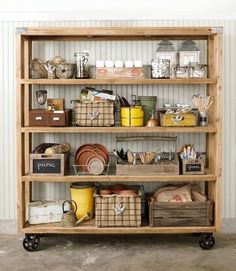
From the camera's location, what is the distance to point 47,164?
4082 millimetres

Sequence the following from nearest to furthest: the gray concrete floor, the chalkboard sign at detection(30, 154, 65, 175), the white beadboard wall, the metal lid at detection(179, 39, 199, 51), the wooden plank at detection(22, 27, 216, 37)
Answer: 1. the gray concrete floor
2. the wooden plank at detection(22, 27, 216, 37)
3. the chalkboard sign at detection(30, 154, 65, 175)
4. the metal lid at detection(179, 39, 199, 51)
5. the white beadboard wall

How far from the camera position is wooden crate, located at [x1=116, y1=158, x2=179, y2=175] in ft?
13.4

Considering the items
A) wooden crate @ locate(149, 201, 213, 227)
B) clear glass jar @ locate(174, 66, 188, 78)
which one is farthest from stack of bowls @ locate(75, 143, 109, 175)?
clear glass jar @ locate(174, 66, 188, 78)

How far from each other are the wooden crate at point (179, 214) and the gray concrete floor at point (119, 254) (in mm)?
225

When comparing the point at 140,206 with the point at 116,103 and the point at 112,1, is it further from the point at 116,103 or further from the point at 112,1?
the point at 112,1

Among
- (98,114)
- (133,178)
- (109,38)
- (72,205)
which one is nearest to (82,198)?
(72,205)

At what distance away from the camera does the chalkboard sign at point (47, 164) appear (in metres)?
4.07

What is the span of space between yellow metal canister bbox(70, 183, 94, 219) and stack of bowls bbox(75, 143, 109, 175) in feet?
0.58

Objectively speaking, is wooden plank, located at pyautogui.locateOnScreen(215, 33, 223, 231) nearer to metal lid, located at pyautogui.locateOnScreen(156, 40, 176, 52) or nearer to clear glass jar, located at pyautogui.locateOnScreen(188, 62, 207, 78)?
clear glass jar, located at pyautogui.locateOnScreen(188, 62, 207, 78)

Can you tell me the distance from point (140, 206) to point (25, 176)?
3.29 ft

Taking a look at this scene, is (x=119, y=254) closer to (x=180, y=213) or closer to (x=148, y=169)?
(x=180, y=213)

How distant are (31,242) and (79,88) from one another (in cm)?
145

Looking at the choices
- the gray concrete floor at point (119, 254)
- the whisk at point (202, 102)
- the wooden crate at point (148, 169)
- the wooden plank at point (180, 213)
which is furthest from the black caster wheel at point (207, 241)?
the whisk at point (202, 102)

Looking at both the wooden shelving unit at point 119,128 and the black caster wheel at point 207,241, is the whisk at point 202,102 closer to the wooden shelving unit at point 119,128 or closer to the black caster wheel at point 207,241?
the wooden shelving unit at point 119,128
